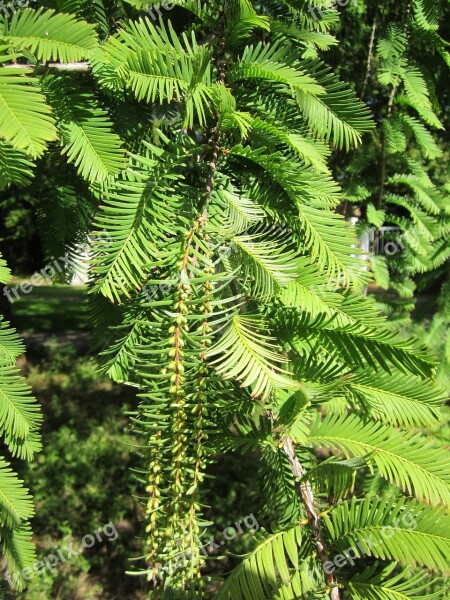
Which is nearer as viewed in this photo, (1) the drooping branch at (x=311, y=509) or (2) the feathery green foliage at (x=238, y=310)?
(2) the feathery green foliage at (x=238, y=310)

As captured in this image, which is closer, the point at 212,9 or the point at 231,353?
the point at 231,353

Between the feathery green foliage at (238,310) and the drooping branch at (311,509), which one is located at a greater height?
the feathery green foliage at (238,310)

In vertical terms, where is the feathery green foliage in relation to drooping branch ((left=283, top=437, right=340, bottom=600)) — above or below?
above

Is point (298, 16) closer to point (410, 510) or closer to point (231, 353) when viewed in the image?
point (231, 353)

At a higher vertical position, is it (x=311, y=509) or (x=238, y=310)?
(x=238, y=310)

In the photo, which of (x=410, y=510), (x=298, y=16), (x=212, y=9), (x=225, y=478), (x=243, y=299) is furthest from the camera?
(x=225, y=478)

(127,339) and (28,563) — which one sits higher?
(127,339)

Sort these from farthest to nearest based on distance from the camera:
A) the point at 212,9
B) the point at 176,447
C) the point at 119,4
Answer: the point at 119,4
the point at 212,9
the point at 176,447

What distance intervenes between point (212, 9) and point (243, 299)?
0.56 metres

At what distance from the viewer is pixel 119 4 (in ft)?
3.99

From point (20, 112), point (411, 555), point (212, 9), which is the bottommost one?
point (411, 555)

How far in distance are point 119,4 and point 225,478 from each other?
339 cm

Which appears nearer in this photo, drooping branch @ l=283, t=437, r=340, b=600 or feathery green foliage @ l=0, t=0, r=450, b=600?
feathery green foliage @ l=0, t=0, r=450, b=600

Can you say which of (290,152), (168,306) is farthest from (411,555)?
(290,152)
